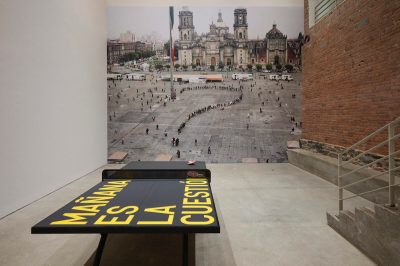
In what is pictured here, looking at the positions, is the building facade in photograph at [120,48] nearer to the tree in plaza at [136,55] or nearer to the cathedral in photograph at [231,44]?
the tree in plaza at [136,55]

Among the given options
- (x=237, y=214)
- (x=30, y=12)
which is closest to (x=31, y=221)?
(x=237, y=214)

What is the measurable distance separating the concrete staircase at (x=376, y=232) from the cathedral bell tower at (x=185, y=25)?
706 centimetres

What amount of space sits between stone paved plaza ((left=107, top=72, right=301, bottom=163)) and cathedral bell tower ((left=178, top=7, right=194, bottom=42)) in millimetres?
1767

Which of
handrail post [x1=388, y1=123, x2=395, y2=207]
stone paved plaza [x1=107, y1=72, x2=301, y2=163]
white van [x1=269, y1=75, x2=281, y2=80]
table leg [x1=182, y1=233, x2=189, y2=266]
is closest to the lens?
table leg [x1=182, y1=233, x2=189, y2=266]

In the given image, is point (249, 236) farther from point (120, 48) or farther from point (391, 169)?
point (120, 48)

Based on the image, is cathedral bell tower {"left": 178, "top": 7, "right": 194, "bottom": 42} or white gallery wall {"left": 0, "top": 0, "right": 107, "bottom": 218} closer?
white gallery wall {"left": 0, "top": 0, "right": 107, "bottom": 218}

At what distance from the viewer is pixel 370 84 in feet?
14.8

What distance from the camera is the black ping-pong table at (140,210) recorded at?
6.02ft

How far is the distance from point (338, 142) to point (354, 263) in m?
3.58

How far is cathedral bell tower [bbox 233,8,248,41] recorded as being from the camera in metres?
8.10

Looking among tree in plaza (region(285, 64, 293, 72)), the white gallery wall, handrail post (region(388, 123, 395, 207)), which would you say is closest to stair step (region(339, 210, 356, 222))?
handrail post (region(388, 123, 395, 207))

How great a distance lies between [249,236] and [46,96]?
13.3 ft

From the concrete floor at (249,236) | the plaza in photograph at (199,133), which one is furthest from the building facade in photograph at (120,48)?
the concrete floor at (249,236)

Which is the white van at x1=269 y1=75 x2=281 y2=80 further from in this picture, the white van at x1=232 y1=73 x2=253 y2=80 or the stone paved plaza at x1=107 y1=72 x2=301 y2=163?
the white van at x1=232 y1=73 x2=253 y2=80
